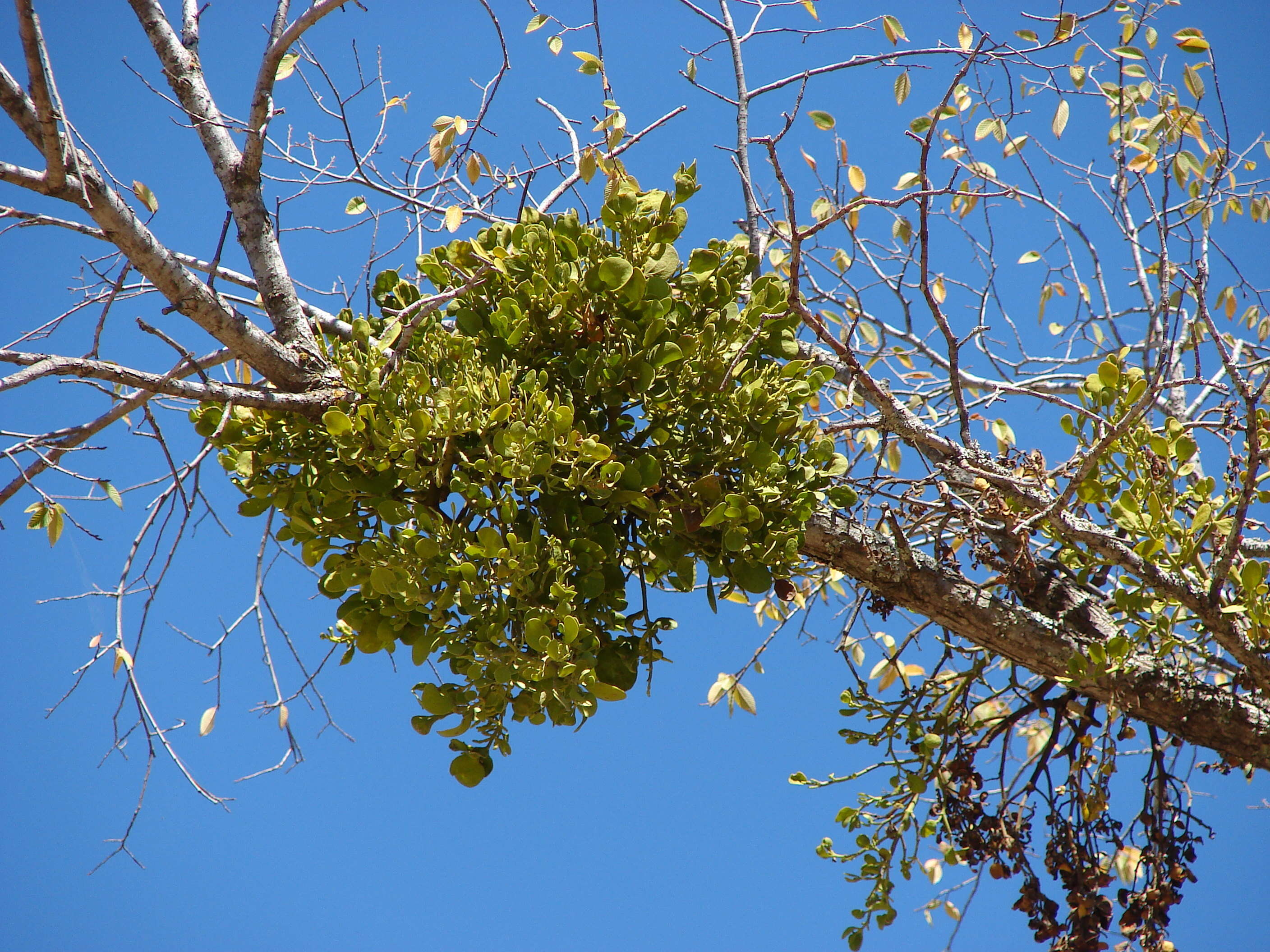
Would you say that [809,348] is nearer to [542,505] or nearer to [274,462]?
[542,505]

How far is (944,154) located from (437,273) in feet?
5.44

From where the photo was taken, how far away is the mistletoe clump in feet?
3.38

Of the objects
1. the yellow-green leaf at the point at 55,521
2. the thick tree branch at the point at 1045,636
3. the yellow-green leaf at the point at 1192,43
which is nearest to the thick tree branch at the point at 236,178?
the yellow-green leaf at the point at 55,521

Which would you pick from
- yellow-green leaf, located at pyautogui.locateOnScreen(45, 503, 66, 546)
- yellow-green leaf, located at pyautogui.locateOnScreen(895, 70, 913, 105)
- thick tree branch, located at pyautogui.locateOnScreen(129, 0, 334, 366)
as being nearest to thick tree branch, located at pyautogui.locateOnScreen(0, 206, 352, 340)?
thick tree branch, located at pyautogui.locateOnScreen(129, 0, 334, 366)

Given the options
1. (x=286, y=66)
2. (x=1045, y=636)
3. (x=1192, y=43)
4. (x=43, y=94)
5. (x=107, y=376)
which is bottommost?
(x=107, y=376)

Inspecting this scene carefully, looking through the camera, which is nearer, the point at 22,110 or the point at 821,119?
the point at 22,110

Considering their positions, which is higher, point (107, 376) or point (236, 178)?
point (236, 178)

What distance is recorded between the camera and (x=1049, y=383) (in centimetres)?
282

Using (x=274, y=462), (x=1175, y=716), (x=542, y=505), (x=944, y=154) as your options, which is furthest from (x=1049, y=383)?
(x=274, y=462)

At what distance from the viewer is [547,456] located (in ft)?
3.29

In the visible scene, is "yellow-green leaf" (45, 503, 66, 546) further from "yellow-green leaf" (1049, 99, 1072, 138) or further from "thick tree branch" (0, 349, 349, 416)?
"yellow-green leaf" (1049, 99, 1072, 138)

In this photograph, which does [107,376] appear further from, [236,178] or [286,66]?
[286,66]

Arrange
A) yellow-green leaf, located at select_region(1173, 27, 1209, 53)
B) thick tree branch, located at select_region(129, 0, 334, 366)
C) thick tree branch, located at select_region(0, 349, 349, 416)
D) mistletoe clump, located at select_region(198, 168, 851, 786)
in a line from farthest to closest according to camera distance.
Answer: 1. yellow-green leaf, located at select_region(1173, 27, 1209, 53)
2. thick tree branch, located at select_region(129, 0, 334, 366)
3. mistletoe clump, located at select_region(198, 168, 851, 786)
4. thick tree branch, located at select_region(0, 349, 349, 416)

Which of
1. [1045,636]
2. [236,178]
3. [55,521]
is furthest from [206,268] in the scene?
[1045,636]
